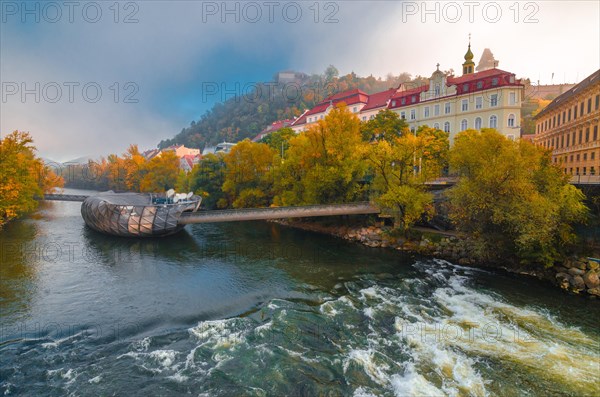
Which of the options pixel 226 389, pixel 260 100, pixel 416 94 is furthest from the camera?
pixel 260 100

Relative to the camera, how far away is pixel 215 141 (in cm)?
13562

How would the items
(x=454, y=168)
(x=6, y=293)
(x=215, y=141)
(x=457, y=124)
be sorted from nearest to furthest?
(x=6, y=293) → (x=454, y=168) → (x=457, y=124) → (x=215, y=141)

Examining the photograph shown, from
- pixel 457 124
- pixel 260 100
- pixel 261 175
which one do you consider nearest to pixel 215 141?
pixel 260 100

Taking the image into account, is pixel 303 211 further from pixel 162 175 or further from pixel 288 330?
pixel 162 175

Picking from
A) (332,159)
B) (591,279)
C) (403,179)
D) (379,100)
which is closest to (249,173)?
(332,159)

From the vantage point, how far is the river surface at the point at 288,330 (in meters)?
8.88

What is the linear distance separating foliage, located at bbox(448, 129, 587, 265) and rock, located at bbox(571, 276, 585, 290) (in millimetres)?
1251

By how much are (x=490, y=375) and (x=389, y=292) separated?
6.60m

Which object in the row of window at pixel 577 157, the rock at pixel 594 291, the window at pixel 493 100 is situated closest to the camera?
the rock at pixel 594 291

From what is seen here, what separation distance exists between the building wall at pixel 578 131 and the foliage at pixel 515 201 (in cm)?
1074

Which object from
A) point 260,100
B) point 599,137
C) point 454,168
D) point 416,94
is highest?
point 260,100

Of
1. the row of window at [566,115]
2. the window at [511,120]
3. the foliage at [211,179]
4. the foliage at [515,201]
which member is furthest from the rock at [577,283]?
the foliage at [211,179]

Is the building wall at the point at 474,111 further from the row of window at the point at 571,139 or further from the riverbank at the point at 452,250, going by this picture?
the riverbank at the point at 452,250

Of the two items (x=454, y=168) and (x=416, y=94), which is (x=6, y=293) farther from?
(x=416, y=94)
